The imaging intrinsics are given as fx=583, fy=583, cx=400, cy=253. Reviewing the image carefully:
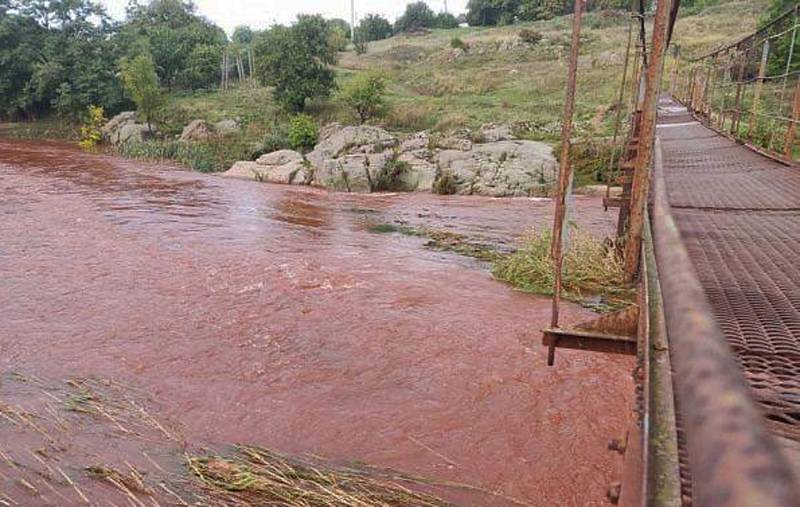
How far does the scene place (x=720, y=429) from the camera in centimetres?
42

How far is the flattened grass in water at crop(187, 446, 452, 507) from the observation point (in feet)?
10.8

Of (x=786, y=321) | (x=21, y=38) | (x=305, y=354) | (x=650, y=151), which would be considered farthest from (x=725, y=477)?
(x=21, y=38)

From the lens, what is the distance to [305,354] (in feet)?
18.7

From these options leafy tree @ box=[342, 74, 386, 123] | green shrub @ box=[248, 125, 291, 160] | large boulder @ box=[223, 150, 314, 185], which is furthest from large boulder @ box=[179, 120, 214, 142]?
large boulder @ box=[223, 150, 314, 185]

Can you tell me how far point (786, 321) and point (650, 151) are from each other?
8.13ft

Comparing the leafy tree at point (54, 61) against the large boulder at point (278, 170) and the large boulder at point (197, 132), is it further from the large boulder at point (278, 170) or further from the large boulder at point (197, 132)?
the large boulder at point (278, 170)

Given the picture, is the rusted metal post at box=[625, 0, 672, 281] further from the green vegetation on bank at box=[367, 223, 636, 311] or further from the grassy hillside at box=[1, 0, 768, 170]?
the grassy hillside at box=[1, 0, 768, 170]

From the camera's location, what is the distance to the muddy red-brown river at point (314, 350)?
4.10 meters

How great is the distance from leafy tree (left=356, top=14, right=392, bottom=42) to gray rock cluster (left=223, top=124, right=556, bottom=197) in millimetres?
43773

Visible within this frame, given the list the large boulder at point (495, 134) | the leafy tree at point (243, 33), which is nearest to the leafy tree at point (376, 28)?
the leafy tree at point (243, 33)

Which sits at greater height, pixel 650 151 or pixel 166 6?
pixel 166 6

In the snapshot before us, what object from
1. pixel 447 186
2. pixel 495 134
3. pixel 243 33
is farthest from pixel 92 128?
pixel 243 33

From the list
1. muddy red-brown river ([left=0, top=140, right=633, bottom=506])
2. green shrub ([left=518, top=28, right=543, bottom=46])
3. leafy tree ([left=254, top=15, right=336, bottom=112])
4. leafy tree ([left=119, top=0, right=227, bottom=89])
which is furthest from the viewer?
green shrub ([left=518, top=28, right=543, bottom=46])

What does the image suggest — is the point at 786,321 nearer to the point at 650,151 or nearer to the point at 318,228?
the point at 650,151
